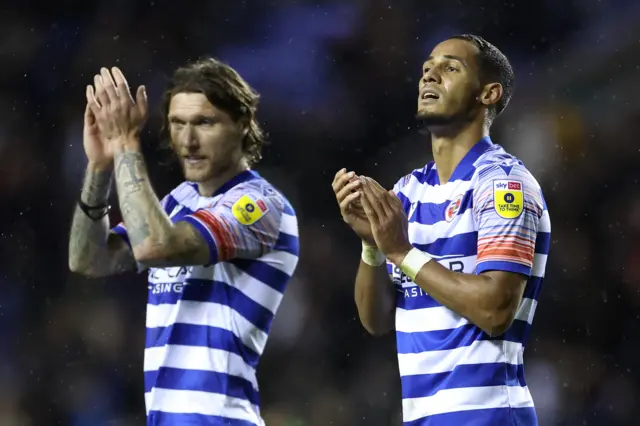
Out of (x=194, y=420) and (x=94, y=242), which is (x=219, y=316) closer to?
(x=194, y=420)

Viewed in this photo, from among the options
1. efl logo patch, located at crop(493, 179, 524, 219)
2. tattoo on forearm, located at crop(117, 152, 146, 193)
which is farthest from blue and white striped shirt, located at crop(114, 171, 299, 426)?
efl logo patch, located at crop(493, 179, 524, 219)

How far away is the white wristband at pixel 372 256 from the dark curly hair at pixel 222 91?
0.98 metres

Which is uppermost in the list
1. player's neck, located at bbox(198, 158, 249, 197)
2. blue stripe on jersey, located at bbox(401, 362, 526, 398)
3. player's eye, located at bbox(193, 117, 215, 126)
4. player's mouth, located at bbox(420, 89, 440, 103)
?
player's eye, located at bbox(193, 117, 215, 126)

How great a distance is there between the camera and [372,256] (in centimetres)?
312

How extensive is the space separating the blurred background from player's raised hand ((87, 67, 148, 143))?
103 inches

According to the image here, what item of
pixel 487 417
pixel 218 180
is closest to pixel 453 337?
pixel 487 417

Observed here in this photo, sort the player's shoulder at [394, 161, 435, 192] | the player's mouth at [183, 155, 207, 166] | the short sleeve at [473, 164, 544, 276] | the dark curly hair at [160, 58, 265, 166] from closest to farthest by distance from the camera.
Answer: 1. the short sleeve at [473, 164, 544, 276]
2. the player's shoulder at [394, 161, 435, 192]
3. the player's mouth at [183, 155, 207, 166]
4. the dark curly hair at [160, 58, 265, 166]

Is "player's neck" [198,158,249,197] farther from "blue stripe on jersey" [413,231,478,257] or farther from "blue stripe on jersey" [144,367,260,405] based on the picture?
"blue stripe on jersey" [413,231,478,257]

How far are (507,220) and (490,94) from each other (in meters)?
0.54

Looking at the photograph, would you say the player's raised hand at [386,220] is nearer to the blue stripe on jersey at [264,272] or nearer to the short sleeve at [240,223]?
the short sleeve at [240,223]

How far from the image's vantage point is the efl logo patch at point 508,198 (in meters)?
2.81

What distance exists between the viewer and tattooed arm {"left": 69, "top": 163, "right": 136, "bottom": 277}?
377cm

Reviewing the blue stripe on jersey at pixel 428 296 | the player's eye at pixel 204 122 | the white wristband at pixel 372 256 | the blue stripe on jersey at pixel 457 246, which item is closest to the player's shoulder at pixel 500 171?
the blue stripe on jersey at pixel 457 246

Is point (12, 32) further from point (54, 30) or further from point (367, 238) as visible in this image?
point (367, 238)
